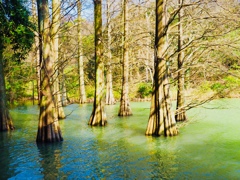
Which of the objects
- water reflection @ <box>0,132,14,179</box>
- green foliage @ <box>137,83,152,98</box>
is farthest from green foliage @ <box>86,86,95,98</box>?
water reflection @ <box>0,132,14,179</box>

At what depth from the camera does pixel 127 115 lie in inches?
639

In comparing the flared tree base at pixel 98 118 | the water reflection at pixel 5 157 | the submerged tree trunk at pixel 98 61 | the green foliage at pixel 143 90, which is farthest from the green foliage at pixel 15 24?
the green foliage at pixel 143 90

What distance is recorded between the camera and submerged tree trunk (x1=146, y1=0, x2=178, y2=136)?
32.7 ft

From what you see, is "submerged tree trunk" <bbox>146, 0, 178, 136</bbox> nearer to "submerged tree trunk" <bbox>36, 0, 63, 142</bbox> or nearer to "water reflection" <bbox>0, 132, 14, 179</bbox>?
"submerged tree trunk" <bbox>36, 0, 63, 142</bbox>

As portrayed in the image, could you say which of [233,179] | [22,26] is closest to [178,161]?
[233,179]

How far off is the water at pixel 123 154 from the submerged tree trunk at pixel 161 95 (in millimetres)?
396

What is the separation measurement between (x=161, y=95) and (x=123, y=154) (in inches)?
109

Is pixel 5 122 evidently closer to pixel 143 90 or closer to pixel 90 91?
pixel 143 90

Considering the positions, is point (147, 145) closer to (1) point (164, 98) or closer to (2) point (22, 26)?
(1) point (164, 98)

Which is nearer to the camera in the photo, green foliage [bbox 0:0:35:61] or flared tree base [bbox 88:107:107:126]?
green foliage [bbox 0:0:35:61]

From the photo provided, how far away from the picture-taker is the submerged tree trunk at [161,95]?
995cm

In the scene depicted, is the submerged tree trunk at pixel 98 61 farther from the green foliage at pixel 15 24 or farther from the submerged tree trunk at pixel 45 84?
the submerged tree trunk at pixel 45 84

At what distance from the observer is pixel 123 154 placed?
8.14m

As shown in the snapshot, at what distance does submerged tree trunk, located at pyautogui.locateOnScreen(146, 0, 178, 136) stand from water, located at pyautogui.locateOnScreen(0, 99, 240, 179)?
396 mm
